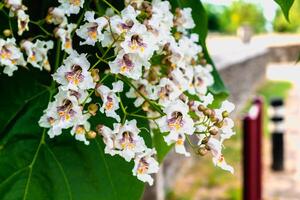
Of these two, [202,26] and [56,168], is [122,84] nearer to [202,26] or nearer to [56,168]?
[56,168]

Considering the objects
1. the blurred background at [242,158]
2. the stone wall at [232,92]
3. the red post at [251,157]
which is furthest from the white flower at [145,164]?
the red post at [251,157]

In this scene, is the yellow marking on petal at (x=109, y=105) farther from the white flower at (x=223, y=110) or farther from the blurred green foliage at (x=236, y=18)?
the blurred green foliage at (x=236, y=18)

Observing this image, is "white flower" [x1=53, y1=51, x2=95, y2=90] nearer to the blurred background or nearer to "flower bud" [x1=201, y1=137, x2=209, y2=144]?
"flower bud" [x1=201, y1=137, x2=209, y2=144]

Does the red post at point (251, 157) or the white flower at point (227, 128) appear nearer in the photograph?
the white flower at point (227, 128)

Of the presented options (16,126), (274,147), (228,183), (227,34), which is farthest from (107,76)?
(227,34)

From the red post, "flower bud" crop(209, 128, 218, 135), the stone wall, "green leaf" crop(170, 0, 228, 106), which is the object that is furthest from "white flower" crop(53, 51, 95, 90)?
the red post

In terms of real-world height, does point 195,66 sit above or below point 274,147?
below

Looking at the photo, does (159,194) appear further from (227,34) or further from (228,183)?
(227,34)
